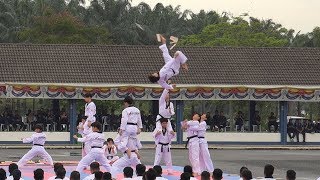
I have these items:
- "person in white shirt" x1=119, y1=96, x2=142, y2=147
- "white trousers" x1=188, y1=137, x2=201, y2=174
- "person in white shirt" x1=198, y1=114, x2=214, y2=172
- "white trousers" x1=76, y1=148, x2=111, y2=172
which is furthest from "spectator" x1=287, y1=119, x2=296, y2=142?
"white trousers" x1=76, y1=148, x2=111, y2=172

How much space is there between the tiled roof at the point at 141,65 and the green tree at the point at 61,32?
1949cm

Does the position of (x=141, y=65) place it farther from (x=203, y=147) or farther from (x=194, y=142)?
(x=194, y=142)

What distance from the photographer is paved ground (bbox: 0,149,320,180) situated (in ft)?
112

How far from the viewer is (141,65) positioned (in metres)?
55.4

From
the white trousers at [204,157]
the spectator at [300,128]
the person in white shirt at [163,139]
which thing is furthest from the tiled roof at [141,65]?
the person in white shirt at [163,139]

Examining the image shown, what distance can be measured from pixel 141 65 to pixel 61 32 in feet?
79.8

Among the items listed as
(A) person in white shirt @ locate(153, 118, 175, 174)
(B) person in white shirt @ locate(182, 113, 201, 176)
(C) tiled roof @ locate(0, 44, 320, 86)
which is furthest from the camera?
(C) tiled roof @ locate(0, 44, 320, 86)

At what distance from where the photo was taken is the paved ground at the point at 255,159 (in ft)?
112

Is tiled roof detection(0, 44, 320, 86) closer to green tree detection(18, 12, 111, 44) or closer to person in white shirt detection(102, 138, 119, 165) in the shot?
green tree detection(18, 12, 111, 44)

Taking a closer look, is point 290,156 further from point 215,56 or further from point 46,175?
point 46,175

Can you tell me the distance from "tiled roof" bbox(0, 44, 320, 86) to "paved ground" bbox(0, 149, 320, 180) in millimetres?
6175

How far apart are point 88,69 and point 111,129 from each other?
382 centimetres

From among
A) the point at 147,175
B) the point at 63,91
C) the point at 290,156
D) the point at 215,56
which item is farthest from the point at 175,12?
the point at 147,175

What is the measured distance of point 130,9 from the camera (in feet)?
291
